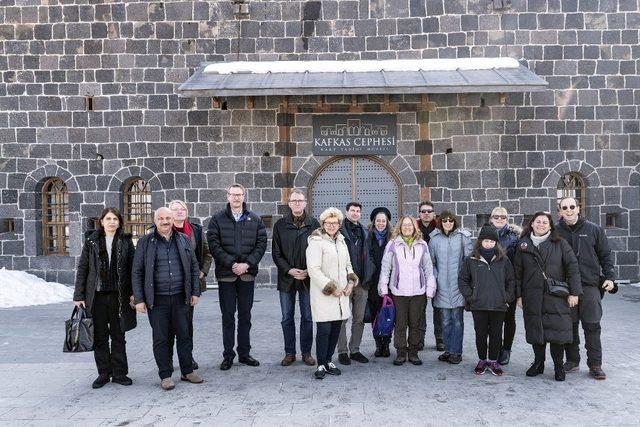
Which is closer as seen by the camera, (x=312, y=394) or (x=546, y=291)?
(x=312, y=394)

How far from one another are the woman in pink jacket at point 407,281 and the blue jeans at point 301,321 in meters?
0.92

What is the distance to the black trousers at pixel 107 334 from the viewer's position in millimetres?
5363

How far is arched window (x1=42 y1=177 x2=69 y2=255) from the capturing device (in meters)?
12.1

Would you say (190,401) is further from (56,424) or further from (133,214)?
(133,214)

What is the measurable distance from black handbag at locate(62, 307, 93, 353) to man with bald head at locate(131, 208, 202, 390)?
1.81ft

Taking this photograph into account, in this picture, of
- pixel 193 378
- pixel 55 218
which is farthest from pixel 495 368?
pixel 55 218

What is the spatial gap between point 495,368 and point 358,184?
22.2 ft

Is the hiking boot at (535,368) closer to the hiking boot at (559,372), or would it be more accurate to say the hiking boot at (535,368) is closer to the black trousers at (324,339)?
the hiking boot at (559,372)

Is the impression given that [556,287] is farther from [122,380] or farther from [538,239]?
[122,380]

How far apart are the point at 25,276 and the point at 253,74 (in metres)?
6.86

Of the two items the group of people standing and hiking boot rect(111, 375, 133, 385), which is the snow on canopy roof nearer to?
the group of people standing

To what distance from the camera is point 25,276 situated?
11.3m

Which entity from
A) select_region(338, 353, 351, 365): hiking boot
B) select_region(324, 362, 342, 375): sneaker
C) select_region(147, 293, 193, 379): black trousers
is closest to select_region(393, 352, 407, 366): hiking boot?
select_region(338, 353, 351, 365): hiking boot

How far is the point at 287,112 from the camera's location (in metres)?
11.6
